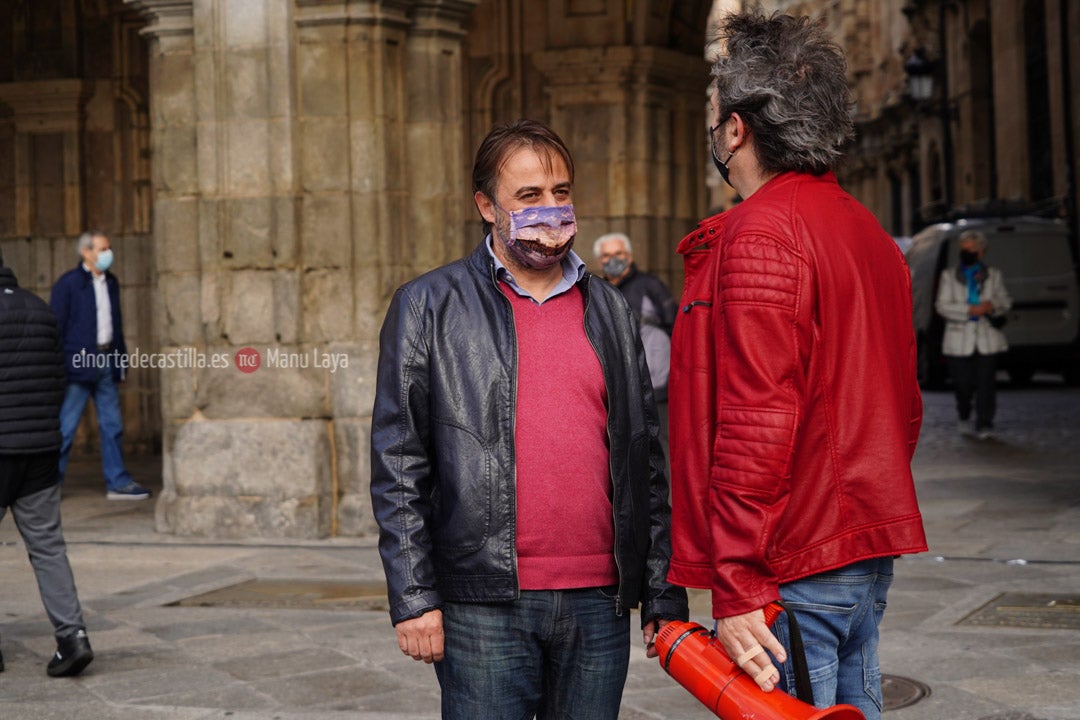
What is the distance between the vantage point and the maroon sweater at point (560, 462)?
3.44 metres

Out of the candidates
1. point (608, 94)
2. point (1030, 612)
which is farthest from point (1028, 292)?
point (1030, 612)

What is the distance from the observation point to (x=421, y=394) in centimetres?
351

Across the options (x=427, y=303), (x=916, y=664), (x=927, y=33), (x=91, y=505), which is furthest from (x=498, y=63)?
(x=927, y=33)

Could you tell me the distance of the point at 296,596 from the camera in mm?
8109

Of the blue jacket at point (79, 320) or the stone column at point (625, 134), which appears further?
the stone column at point (625, 134)

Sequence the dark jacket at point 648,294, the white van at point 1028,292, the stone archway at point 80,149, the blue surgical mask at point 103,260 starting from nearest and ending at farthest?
the dark jacket at point 648,294
the blue surgical mask at point 103,260
the stone archway at point 80,149
the white van at point 1028,292

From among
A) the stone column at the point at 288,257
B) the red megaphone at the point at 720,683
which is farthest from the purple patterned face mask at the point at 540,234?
the stone column at the point at 288,257

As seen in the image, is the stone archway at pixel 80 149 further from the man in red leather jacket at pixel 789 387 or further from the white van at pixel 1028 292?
the man in red leather jacket at pixel 789 387

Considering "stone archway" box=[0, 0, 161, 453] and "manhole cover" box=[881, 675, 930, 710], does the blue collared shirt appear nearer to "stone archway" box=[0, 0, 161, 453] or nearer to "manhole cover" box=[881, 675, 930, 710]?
"manhole cover" box=[881, 675, 930, 710]

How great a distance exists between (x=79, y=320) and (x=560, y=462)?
9.41m

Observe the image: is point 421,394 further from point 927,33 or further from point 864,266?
point 927,33

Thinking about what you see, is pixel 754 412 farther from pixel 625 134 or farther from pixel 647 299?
pixel 625 134

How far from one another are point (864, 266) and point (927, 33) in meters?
42.5

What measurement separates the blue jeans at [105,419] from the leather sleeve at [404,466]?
8853mm
